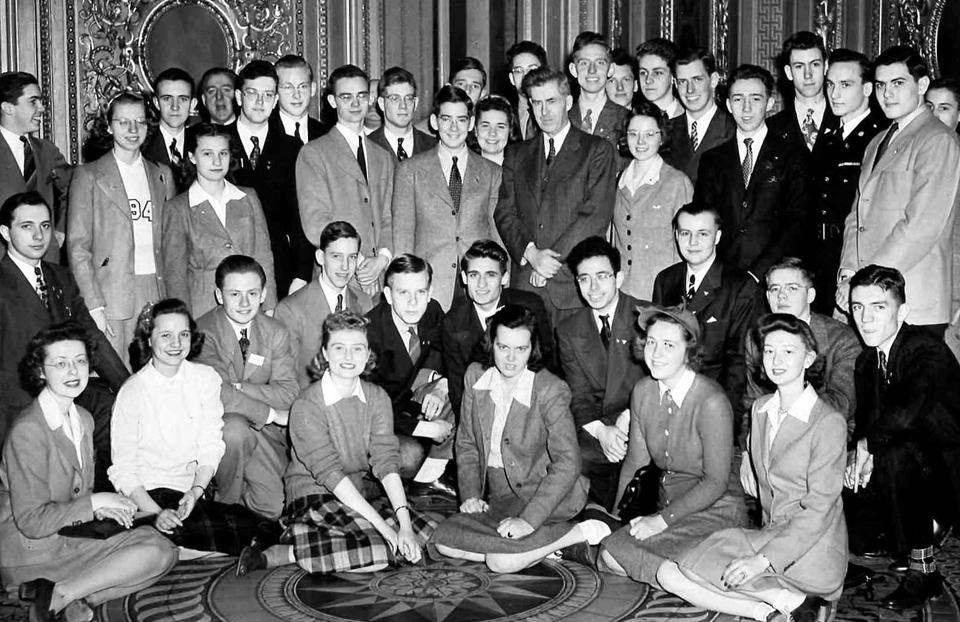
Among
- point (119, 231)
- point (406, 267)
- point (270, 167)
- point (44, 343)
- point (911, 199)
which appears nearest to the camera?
point (44, 343)

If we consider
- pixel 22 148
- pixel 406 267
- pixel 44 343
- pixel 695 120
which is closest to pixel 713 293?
pixel 695 120

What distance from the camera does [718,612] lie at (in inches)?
144

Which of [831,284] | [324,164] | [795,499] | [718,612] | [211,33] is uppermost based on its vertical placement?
[211,33]

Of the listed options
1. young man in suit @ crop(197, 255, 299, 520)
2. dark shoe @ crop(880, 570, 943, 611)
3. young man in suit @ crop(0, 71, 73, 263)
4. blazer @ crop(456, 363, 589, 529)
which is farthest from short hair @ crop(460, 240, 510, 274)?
dark shoe @ crop(880, 570, 943, 611)

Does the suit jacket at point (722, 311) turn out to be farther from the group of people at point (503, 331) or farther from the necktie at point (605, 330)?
the necktie at point (605, 330)

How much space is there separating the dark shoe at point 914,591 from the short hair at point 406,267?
2108mm

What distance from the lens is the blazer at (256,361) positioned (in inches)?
184

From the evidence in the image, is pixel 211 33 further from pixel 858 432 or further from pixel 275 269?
pixel 858 432

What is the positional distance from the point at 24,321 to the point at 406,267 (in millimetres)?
1475

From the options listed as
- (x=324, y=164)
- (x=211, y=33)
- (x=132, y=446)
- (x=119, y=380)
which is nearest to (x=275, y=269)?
(x=324, y=164)

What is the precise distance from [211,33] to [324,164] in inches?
88.2

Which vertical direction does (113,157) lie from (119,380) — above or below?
above

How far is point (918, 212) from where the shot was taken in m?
4.48

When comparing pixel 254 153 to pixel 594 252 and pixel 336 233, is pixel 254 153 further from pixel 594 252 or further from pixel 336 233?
pixel 594 252
